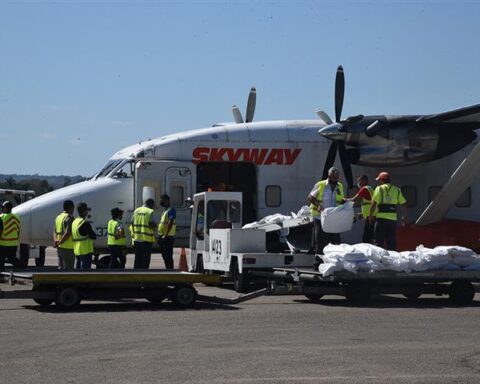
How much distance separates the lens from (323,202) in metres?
17.0

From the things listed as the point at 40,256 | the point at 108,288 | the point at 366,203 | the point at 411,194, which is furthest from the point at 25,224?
the point at 411,194

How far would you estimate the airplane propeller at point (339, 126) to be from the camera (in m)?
22.0

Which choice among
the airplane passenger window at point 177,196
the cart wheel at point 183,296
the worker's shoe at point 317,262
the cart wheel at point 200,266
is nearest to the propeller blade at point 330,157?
the airplane passenger window at point 177,196

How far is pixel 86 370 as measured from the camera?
9.09m

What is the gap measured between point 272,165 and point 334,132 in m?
1.80

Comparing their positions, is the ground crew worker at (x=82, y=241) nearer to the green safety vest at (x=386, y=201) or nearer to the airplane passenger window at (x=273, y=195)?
the green safety vest at (x=386, y=201)

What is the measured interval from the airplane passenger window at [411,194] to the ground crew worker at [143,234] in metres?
6.98

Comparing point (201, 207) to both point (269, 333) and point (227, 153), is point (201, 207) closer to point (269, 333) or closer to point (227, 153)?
point (227, 153)

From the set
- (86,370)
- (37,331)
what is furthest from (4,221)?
(86,370)

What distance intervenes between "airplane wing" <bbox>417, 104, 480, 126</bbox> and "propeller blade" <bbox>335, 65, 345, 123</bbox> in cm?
223

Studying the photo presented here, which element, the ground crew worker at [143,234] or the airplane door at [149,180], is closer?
the ground crew worker at [143,234]

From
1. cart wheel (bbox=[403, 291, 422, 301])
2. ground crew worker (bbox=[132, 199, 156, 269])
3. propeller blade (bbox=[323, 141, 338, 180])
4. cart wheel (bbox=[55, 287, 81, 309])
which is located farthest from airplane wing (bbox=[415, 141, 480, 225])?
cart wheel (bbox=[55, 287, 81, 309])

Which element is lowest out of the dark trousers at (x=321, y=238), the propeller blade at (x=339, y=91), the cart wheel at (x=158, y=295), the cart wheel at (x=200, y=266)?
the cart wheel at (x=158, y=295)

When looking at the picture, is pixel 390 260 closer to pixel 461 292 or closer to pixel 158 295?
pixel 461 292
